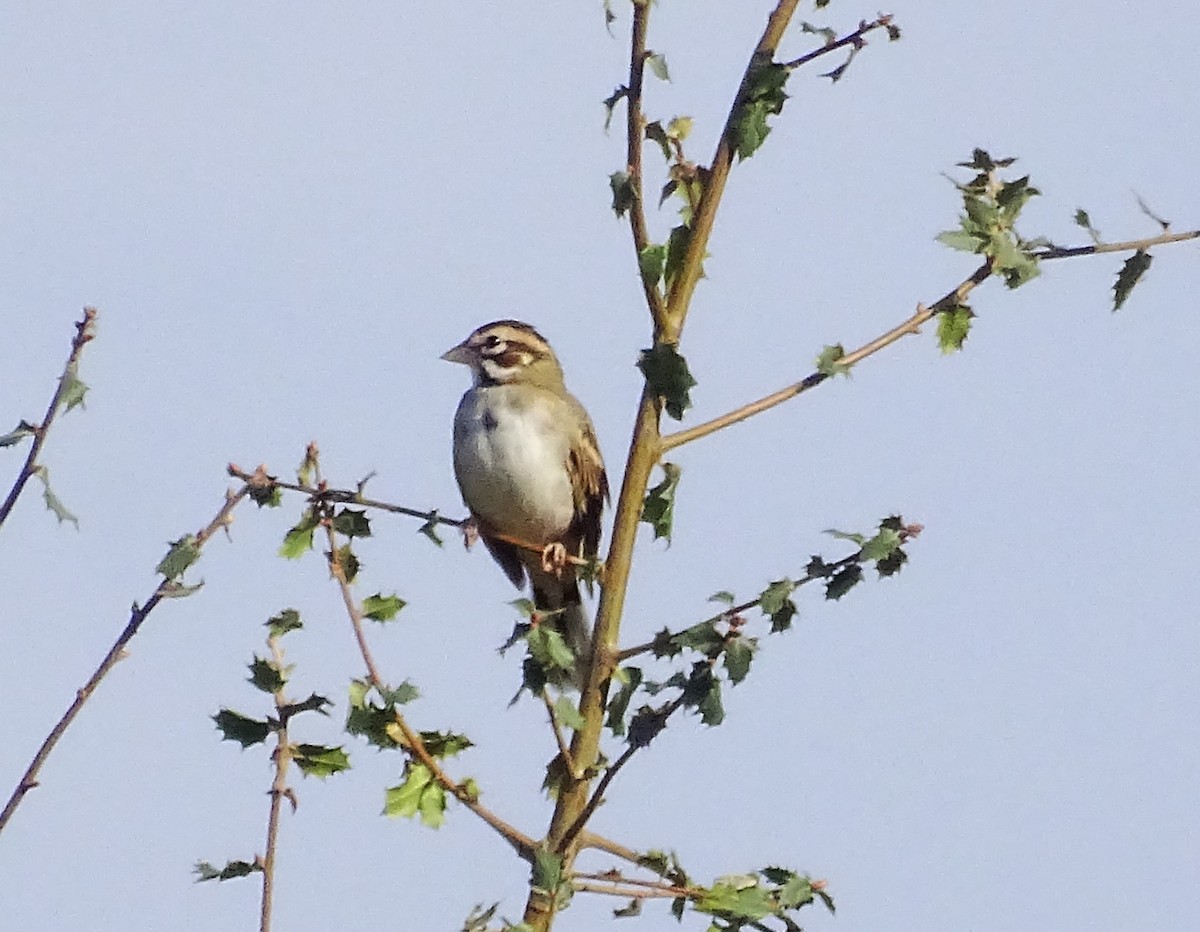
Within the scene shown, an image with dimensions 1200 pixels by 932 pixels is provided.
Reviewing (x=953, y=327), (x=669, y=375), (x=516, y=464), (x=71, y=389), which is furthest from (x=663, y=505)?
(x=516, y=464)

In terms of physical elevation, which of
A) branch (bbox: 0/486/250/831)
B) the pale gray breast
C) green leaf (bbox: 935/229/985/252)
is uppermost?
the pale gray breast

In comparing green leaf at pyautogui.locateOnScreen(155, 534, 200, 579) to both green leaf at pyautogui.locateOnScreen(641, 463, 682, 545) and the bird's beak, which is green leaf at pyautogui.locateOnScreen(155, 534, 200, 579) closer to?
green leaf at pyautogui.locateOnScreen(641, 463, 682, 545)

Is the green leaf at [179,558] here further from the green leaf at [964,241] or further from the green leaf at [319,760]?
the green leaf at [964,241]

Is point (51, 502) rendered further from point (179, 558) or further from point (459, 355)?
point (459, 355)

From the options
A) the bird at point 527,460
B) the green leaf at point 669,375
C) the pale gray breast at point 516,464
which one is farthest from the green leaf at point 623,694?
the pale gray breast at point 516,464

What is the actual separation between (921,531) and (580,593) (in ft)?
15.4

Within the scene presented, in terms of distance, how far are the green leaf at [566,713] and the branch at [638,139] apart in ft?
2.70

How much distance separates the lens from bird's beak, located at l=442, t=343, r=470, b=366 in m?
9.21

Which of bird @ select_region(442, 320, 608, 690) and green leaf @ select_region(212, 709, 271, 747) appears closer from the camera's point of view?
green leaf @ select_region(212, 709, 271, 747)

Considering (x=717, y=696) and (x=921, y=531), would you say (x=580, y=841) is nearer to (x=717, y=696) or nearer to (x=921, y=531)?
(x=717, y=696)

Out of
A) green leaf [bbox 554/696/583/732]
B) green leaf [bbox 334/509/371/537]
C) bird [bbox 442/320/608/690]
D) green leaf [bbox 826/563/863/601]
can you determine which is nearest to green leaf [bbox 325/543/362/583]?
green leaf [bbox 334/509/371/537]

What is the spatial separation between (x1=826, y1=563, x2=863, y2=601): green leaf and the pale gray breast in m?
4.58

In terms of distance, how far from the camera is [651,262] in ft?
13.7

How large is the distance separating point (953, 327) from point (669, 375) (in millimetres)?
757
